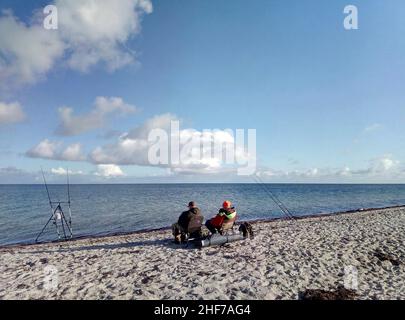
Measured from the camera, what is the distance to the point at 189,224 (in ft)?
38.7

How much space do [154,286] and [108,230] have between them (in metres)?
18.8

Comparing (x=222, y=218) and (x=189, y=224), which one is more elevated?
(x=222, y=218)

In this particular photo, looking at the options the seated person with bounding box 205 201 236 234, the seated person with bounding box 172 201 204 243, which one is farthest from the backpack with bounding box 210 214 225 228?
the seated person with bounding box 172 201 204 243

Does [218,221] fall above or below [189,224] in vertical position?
above

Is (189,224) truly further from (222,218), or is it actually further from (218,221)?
(222,218)

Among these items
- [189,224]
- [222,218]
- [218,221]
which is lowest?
[189,224]

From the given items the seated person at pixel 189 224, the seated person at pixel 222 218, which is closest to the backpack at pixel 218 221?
the seated person at pixel 222 218

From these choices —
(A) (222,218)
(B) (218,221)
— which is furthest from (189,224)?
(A) (222,218)

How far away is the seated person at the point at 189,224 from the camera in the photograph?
11740 millimetres

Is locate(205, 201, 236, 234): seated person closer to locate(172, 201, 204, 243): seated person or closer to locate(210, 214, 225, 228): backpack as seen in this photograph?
locate(210, 214, 225, 228): backpack

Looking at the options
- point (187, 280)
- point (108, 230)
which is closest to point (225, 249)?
point (187, 280)

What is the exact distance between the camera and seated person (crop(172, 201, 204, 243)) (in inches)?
462

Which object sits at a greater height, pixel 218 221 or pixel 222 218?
pixel 222 218

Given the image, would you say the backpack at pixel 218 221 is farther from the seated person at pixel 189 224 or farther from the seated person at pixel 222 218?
the seated person at pixel 189 224
